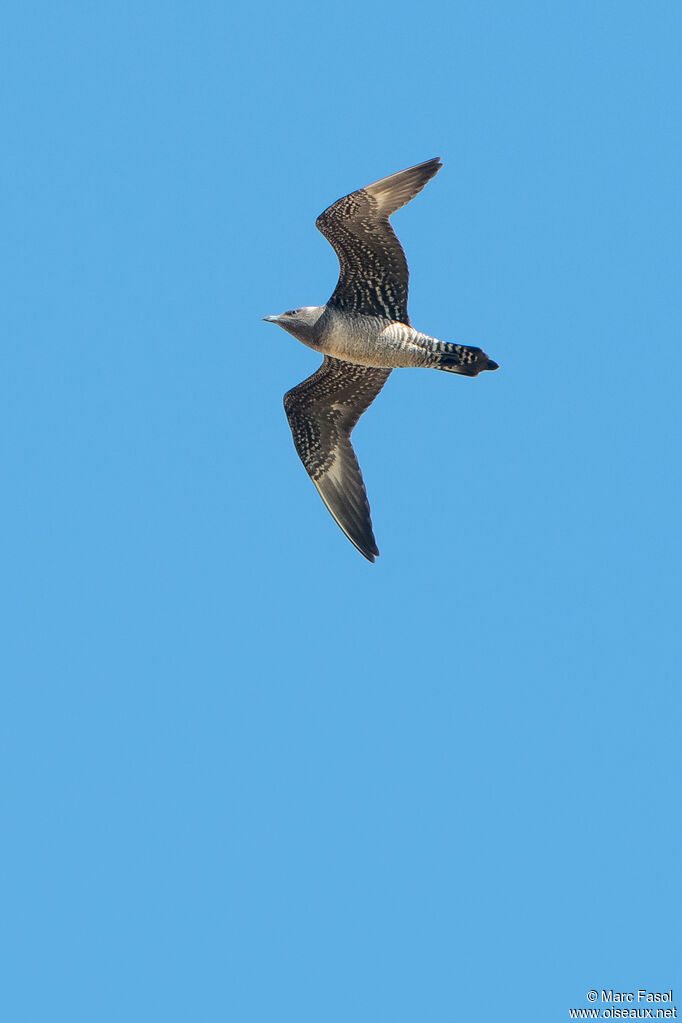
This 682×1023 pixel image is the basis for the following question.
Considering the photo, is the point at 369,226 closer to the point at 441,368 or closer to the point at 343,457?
the point at 441,368

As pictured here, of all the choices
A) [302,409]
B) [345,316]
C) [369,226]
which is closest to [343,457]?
[302,409]

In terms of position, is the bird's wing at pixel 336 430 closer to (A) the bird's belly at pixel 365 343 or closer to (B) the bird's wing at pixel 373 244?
(A) the bird's belly at pixel 365 343

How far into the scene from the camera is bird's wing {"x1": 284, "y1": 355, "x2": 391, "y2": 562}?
1540 centimetres

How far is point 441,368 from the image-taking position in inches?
560

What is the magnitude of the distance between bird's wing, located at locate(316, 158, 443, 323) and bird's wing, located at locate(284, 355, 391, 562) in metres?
1.01

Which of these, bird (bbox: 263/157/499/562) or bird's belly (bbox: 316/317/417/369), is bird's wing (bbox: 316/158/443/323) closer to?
bird (bbox: 263/157/499/562)

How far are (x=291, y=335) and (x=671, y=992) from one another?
282 inches

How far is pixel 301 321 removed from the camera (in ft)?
48.1

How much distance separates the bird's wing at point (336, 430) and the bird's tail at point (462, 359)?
134cm

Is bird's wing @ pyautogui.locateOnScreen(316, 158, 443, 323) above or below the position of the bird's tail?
above

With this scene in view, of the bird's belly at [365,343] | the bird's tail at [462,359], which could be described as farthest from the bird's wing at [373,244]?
the bird's tail at [462,359]

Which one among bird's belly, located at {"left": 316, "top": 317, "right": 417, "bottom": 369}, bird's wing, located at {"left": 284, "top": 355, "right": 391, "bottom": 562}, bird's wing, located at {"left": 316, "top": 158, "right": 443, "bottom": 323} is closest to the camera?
bird's wing, located at {"left": 316, "top": 158, "right": 443, "bottom": 323}

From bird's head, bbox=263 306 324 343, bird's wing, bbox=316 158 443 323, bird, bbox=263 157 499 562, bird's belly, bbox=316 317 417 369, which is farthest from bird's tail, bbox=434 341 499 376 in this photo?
bird's head, bbox=263 306 324 343

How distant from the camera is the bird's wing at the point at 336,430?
50.5 feet
